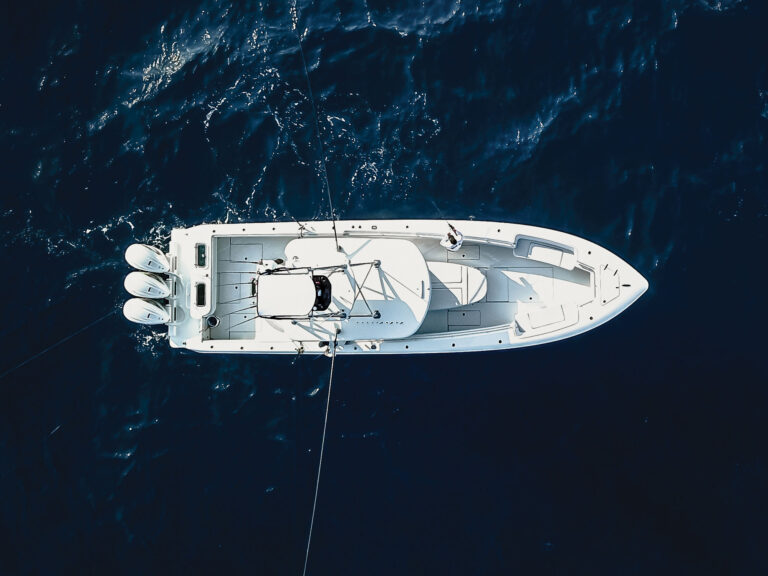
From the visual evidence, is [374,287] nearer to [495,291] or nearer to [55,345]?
[495,291]

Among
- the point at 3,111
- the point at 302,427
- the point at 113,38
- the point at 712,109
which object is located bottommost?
the point at 302,427

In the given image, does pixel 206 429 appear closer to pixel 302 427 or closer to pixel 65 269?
pixel 302 427

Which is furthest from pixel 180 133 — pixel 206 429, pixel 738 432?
pixel 738 432

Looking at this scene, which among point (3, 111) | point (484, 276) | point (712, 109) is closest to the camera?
point (484, 276)

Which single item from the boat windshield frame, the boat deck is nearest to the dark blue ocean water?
the boat deck

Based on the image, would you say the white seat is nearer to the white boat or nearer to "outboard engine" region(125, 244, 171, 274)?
the white boat

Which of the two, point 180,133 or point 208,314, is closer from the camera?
point 208,314

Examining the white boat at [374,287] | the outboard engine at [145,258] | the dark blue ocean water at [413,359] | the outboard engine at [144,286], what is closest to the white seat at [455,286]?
the white boat at [374,287]
